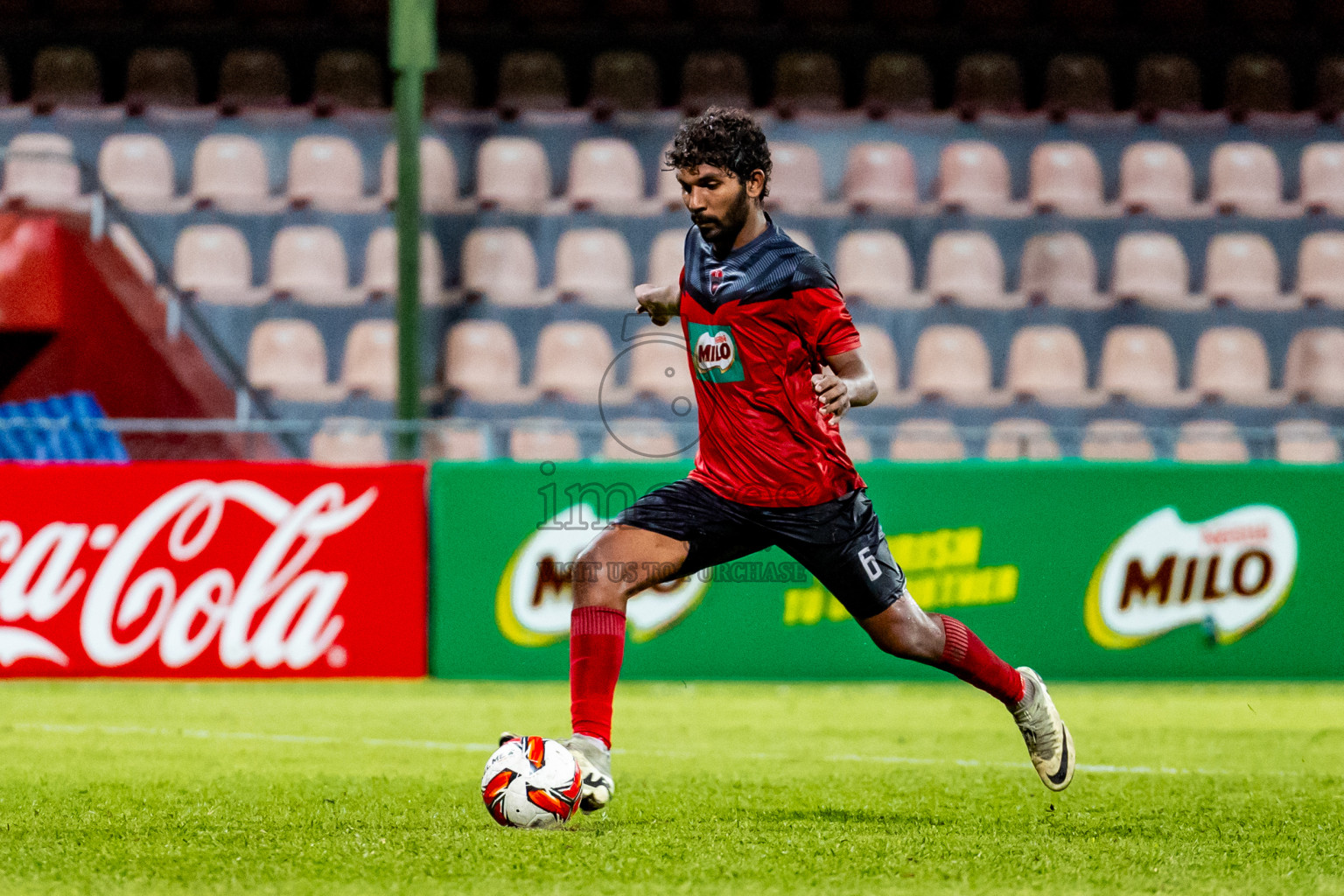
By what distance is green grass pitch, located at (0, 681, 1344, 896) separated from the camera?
13.0 ft

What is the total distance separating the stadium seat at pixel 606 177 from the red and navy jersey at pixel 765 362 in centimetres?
873

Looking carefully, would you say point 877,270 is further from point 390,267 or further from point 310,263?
point 310,263

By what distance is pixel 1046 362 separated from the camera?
1268cm

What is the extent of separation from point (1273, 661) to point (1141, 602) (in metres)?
0.84

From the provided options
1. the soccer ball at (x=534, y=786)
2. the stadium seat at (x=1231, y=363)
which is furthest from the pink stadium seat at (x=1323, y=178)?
the soccer ball at (x=534, y=786)

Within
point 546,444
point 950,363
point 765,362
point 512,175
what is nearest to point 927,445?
point 546,444

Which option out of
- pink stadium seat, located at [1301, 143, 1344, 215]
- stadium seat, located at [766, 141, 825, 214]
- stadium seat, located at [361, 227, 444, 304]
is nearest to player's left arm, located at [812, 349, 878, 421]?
stadium seat, located at [361, 227, 444, 304]

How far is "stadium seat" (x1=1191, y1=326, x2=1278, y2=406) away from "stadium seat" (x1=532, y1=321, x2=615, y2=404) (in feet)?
15.2

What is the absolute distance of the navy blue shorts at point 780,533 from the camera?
4656 mm

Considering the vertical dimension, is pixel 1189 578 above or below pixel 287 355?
below

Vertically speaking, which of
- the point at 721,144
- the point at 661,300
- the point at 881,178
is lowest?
the point at 881,178

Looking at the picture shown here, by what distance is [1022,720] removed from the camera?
16.5 feet

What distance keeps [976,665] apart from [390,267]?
8.91 meters

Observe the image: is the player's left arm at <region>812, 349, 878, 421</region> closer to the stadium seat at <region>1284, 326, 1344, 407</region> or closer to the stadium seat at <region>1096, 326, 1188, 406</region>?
the stadium seat at <region>1096, 326, 1188, 406</region>
